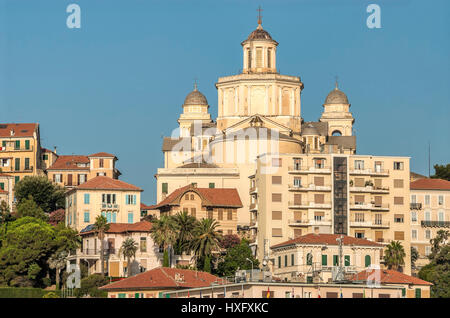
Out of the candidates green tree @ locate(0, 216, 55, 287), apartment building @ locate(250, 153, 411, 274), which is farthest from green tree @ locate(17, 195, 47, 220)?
apartment building @ locate(250, 153, 411, 274)

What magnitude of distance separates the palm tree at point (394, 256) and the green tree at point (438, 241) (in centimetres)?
609

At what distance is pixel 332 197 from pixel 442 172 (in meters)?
38.2

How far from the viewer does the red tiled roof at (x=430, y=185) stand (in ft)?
518

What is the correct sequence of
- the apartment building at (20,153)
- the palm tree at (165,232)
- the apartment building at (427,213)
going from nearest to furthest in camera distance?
the palm tree at (165,232) < the apartment building at (427,213) < the apartment building at (20,153)

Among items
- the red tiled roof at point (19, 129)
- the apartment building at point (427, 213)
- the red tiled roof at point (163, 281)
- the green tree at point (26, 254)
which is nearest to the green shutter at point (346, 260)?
the red tiled roof at point (163, 281)

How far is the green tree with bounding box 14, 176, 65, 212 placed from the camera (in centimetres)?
16488

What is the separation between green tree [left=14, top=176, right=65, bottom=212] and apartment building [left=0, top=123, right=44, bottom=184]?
10.2 metres

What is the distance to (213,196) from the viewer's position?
→ 15412 cm

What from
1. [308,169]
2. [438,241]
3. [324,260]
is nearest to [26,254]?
[324,260]

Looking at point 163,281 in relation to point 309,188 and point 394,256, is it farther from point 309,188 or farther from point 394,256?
point 309,188

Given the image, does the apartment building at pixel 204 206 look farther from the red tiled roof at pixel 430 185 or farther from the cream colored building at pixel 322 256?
the red tiled roof at pixel 430 185

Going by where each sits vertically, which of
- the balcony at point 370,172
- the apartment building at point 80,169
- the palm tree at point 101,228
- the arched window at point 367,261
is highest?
the apartment building at point 80,169

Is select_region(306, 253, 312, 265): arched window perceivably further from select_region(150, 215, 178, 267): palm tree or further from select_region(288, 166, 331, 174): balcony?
select_region(288, 166, 331, 174): balcony
